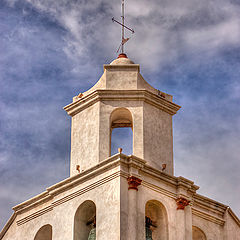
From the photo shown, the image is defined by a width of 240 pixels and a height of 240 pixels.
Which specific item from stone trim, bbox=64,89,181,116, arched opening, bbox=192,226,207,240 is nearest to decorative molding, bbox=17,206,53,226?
stone trim, bbox=64,89,181,116

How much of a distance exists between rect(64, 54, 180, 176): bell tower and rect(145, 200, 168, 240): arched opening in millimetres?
1914

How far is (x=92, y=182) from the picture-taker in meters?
43.9

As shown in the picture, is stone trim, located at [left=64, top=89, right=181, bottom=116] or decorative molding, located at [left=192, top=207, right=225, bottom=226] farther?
stone trim, located at [left=64, top=89, right=181, bottom=116]

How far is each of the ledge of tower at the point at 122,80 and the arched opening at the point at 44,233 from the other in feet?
Result: 20.2

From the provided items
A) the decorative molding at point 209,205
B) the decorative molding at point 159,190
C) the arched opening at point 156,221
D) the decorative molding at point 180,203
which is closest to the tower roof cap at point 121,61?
the decorative molding at point 159,190

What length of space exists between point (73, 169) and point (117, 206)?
15.3 ft

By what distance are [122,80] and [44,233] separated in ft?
25.1

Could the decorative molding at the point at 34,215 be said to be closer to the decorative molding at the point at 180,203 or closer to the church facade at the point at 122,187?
the church facade at the point at 122,187

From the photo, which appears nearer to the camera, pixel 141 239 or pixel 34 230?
pixel 141 239

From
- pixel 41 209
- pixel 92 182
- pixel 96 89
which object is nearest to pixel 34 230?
pixel 41 209

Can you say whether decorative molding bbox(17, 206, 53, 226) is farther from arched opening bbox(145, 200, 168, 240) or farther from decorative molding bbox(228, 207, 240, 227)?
decorative molding bbox(228, 207, 240, 227)

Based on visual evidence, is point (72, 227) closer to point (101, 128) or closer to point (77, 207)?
point (77, 207)

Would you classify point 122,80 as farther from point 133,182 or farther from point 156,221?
point 156,221

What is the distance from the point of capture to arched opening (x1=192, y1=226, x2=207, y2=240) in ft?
151
